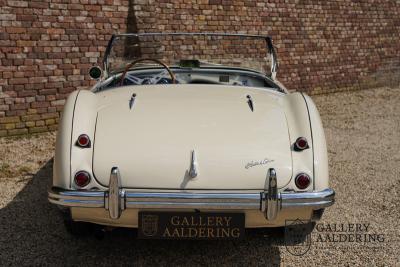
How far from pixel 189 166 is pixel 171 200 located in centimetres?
20

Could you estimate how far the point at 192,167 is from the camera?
2.24m

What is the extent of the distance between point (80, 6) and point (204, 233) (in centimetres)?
436

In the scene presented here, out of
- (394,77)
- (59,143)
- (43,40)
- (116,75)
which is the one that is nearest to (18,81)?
(43,40)

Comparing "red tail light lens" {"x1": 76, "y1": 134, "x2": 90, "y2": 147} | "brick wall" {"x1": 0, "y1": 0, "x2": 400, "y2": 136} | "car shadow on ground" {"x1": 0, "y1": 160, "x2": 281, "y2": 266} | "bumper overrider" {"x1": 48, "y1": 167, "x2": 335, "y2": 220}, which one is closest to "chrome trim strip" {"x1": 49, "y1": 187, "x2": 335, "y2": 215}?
"bumper overrider" {"x1": 48, "y1": 167, "x2": 335, "y2": 220}

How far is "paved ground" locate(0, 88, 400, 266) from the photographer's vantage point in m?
2.69

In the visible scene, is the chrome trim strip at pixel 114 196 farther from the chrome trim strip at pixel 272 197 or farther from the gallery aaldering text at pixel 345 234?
the gallery aaldering text at pixel 345 234

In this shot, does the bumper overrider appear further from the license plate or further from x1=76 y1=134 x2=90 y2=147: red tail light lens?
x1=76 y1=134 x2=90 y2=147: red tail light lens

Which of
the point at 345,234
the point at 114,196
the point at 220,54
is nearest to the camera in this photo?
the point at 114,196

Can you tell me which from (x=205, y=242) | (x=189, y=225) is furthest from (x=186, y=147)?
(x=205, y=242)

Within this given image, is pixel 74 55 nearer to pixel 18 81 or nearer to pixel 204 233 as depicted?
pixel 18 81

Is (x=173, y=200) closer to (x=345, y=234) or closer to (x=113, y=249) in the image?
(x=113, y=249)

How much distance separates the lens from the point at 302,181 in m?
2.31

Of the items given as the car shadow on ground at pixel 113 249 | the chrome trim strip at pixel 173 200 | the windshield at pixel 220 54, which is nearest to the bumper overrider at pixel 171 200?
the chrome trim strip at pixel 173 200

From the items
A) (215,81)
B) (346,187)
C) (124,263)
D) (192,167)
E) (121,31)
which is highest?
(121,31)
